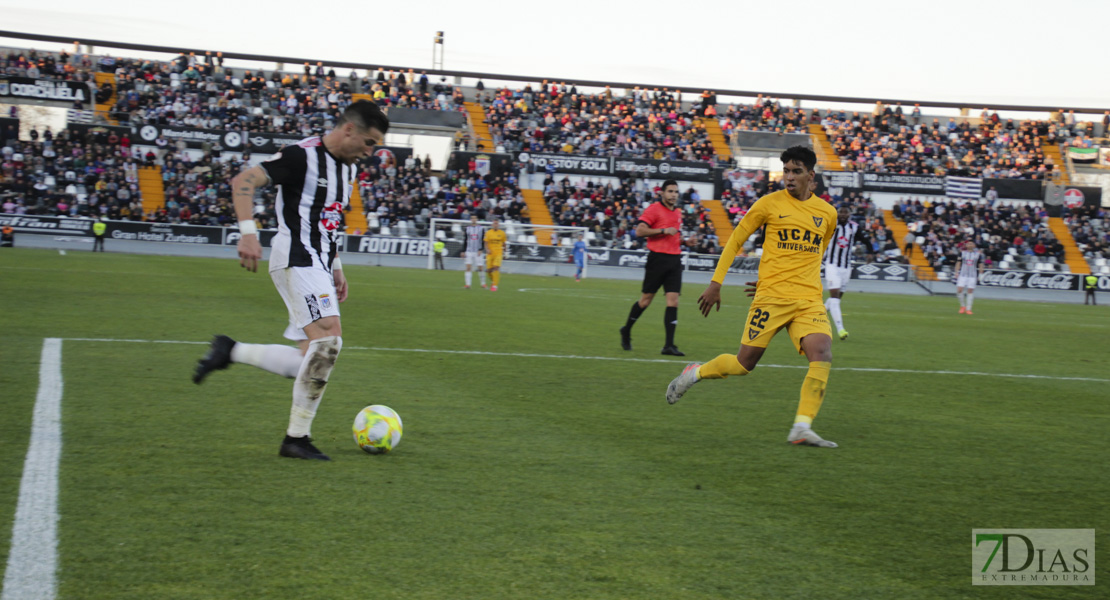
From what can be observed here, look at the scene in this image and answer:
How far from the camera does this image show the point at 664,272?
11.7m

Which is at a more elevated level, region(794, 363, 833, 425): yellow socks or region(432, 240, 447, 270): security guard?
region(432, 240, 447, 270): security guard

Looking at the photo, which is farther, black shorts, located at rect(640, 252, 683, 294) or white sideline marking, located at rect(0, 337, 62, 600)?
black shorts, located at rect(640, 252, 683, 294)

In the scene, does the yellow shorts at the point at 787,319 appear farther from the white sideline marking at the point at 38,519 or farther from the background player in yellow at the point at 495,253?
the background player in yellow at the point at 495,253

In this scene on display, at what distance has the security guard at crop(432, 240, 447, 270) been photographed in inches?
1428

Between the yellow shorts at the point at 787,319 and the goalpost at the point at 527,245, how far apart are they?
99.0ft

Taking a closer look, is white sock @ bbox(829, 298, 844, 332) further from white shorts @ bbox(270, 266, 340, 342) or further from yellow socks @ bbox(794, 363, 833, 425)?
white shorts @ bbox(270, 266, 340, 342)

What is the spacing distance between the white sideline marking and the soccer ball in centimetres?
155

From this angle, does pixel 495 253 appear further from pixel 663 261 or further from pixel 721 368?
pixel 721 368

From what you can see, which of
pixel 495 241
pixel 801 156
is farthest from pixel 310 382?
pixel 495 241

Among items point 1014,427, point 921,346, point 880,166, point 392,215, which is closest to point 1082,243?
point 880,166

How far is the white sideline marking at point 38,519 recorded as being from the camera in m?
2.96

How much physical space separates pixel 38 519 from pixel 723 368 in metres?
4.50

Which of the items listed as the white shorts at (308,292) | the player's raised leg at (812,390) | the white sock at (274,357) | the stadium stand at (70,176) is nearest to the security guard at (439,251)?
the stadium stand at (70,176)

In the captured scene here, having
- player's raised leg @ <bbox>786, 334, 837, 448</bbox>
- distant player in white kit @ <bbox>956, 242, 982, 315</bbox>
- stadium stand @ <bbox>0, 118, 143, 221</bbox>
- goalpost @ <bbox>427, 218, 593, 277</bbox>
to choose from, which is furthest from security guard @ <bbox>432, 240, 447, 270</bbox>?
player's raised leg @ <bbox>786, 334, 837, 448</bbox>
